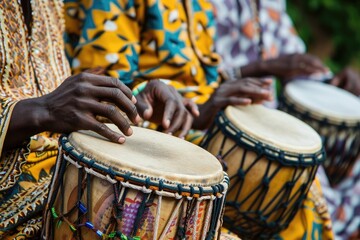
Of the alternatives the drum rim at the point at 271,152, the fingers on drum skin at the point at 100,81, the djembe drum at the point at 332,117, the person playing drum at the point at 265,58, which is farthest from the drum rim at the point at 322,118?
the fingers on drum skin at the point at 100,81

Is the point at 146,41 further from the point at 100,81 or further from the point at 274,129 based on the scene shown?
the point at 100,81

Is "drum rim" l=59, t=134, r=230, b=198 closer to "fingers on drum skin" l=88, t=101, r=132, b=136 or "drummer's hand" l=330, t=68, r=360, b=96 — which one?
"fingers on drum skin" l=88, t=101, r=132, b=136

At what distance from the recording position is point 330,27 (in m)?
6.41

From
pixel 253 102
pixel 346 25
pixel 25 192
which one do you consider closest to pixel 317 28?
pixel 346 25

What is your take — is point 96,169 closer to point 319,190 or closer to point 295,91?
point 319,190

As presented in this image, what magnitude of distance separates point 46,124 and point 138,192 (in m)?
0.36

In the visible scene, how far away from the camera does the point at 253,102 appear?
2717mm

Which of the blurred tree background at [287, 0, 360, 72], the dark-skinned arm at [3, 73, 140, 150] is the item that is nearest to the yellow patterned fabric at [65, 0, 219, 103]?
the dark-skinned arm at [3, 73, 140, 150]

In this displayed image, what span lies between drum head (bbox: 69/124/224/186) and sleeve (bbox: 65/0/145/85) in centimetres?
71

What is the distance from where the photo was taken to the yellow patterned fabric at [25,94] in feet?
6.42

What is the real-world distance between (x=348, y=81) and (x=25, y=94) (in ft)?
7.83

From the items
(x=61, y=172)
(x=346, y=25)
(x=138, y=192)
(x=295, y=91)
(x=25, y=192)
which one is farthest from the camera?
(x=346, y=25)

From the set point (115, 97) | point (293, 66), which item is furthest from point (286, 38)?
point (115, 97)

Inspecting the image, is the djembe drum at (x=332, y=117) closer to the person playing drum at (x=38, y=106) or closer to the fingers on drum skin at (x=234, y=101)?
the fingers on drum skin at (x=234, y=101)
